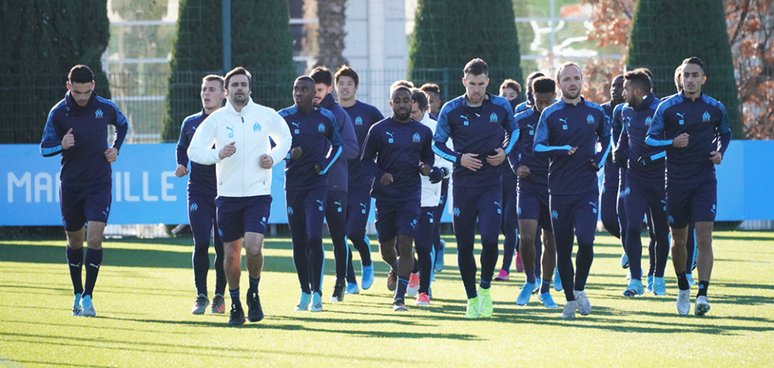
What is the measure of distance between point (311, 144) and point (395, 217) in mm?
1063

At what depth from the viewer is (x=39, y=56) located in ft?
71.1

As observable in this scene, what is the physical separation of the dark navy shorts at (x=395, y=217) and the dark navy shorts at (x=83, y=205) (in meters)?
2.46

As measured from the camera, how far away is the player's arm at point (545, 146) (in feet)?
29.3

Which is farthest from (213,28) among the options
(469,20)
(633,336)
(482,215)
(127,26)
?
(633,336)

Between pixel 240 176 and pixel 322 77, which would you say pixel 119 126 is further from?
pixel 240 176

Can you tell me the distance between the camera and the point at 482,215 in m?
9.00

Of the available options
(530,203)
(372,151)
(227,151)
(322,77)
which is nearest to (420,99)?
(322,77)

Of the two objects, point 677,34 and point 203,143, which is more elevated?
point 677,34

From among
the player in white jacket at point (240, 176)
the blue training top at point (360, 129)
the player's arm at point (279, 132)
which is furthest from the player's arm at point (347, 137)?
the player in white jacket at point (240, 176)

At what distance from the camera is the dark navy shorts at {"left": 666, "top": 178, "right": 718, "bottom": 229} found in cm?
912

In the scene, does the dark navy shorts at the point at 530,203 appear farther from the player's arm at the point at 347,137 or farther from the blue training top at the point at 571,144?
the player's arm at the point at 347,137

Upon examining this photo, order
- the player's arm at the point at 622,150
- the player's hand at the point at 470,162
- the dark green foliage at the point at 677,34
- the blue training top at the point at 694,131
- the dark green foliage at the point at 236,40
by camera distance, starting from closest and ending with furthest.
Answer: the player's hand at the point at 470,162
the blue training top at the point at 694,131
the player's arm at the point at 622,150
the dark green foliage at the point at 677,34
the dark green foliage at the point at 236,40

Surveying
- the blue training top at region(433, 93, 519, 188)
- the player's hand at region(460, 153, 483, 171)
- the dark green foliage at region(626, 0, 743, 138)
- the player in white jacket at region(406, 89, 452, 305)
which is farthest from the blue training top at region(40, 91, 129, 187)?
the dark green foliage at region(626, 0, 743, 138)

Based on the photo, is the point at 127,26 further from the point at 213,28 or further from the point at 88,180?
the point at 88,180
